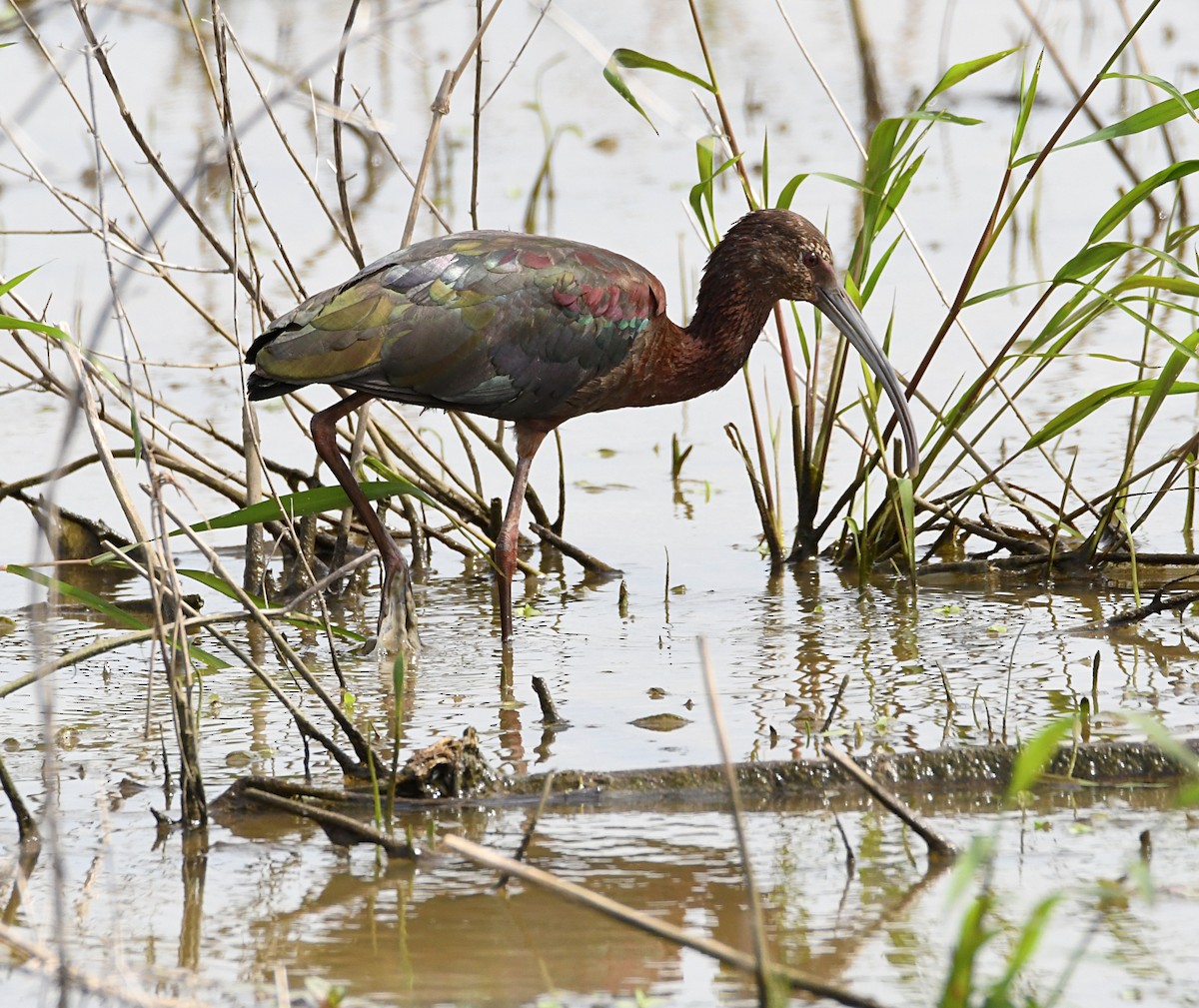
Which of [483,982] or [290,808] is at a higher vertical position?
[290,808]

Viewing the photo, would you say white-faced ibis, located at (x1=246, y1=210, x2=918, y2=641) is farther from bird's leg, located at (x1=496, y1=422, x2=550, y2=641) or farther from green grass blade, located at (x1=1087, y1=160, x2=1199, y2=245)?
green grass blade, located at (x1=1087, y1=160, x2=1199, y2=245)

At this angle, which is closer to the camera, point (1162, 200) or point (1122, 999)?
point (1122, 999)

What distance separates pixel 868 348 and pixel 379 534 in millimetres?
1438

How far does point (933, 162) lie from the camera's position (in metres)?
10.3

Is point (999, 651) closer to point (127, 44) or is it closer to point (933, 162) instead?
point (933, 162)

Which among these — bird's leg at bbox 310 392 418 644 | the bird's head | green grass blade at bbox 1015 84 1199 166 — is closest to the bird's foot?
bird's leg at bbox 310 392 418 644

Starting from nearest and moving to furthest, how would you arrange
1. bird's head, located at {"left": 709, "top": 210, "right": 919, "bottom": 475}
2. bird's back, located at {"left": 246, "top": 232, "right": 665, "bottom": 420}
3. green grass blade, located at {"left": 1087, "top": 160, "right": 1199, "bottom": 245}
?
green grass blade, located at {"left": 1087, "top": 160, "right": 1199, "bottom": 245} → bird's back, located at {"left": 246, "top": 232, "right": 665, "bottom": 420} → bird's head, located at {"left": 709, "top": 210, "right": 919, "bottom": 475}

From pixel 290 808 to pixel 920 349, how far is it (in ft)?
14.5

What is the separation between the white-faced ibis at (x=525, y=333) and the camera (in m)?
4.65

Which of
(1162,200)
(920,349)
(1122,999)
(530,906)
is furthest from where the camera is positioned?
(1162,200)

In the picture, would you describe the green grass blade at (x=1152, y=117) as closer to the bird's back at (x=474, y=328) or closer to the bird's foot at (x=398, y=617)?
the bird's back at (x=474, y=328)

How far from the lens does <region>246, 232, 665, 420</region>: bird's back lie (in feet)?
15.1

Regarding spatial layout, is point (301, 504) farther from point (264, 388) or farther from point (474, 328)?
point (474, 328)

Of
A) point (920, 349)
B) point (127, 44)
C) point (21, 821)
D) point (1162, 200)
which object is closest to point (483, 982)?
point (21, 821)
